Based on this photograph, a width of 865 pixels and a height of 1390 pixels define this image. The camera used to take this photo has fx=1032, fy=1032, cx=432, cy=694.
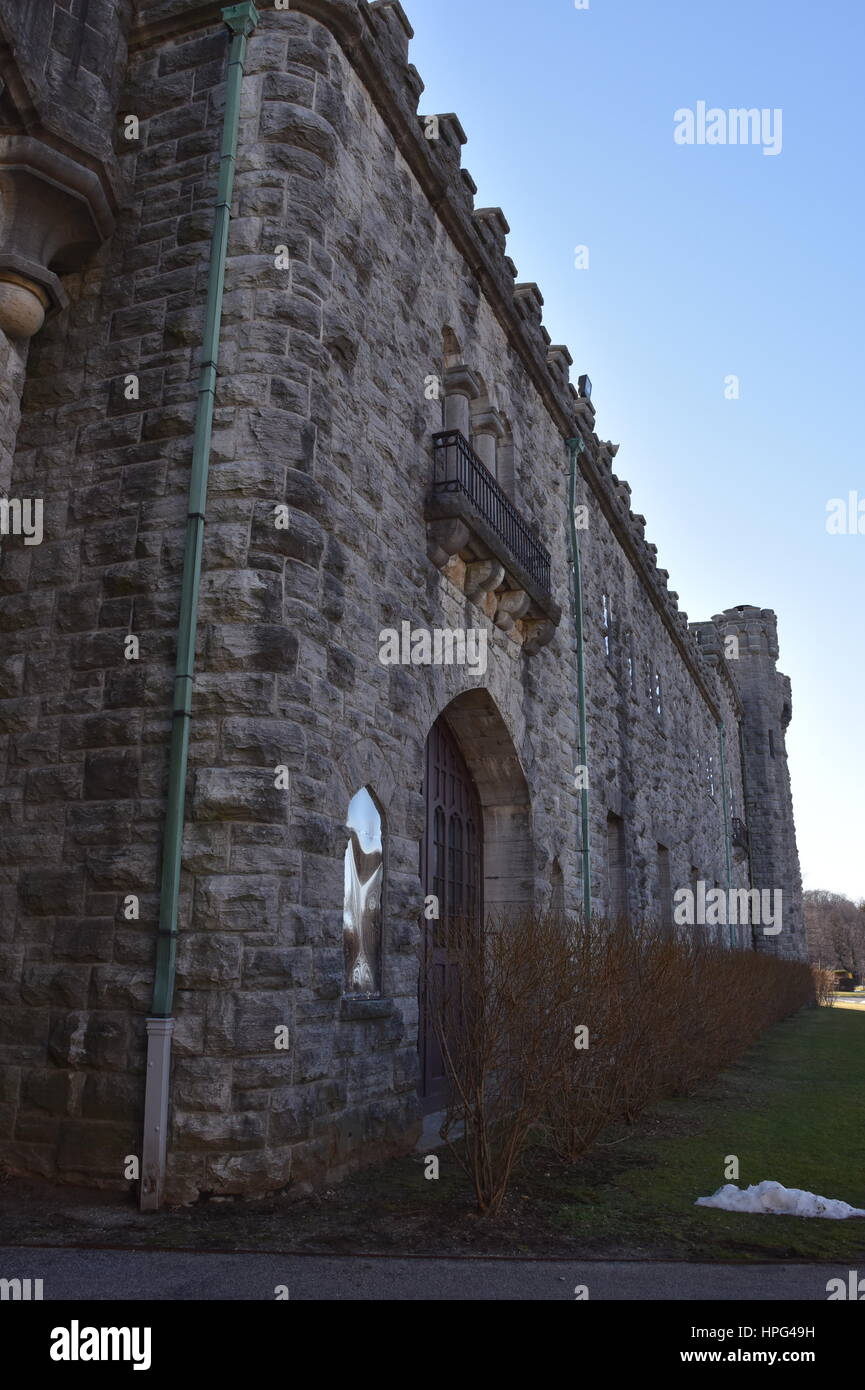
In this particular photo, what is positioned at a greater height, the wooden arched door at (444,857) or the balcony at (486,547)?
the balcony at (486,547)

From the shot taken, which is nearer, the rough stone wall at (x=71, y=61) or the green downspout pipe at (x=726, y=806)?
the rough stone wall at (x=71, y=61)

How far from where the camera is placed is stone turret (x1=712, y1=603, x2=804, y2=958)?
122ft

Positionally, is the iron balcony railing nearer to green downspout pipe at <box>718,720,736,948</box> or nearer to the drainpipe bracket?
the drainpipe bracket

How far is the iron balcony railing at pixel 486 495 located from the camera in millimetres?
9109

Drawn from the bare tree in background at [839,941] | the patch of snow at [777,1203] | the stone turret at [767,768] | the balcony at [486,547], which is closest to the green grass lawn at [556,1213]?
the patch of snow at [777,1203]

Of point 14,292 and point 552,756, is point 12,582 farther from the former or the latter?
point 552,756

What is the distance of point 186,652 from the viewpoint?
19.9ft

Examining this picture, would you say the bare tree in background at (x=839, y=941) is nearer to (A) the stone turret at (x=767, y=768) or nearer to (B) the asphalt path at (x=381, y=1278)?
(A) the stone turret at (x=767, y=768)

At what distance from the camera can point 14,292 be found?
6707 millimetres

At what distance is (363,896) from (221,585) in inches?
91.8

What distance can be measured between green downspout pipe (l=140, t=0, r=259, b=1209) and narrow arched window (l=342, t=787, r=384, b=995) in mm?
1329

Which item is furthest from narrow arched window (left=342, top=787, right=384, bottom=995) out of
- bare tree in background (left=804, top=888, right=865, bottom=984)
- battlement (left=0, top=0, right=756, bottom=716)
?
bare tree in background (left=804, top=888, right=865, bottom=984)

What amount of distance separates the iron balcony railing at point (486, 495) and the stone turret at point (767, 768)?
27.8m

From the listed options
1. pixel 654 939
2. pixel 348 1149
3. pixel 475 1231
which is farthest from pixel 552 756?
pixel 475 1231
